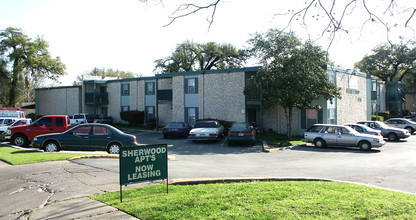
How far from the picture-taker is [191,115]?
29.4 m

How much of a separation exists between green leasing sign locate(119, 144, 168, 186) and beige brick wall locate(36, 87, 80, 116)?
122ft

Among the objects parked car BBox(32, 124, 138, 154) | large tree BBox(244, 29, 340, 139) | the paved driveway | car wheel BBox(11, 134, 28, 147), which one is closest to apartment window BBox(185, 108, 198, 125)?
large tree BBox(244, 29, 340, 139)

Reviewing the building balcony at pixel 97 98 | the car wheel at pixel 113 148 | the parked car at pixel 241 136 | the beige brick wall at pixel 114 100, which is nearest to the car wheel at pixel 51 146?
the car wheel at pixel 113 148

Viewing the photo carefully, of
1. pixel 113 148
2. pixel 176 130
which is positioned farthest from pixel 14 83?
pixel 113 148

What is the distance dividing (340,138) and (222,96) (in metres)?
11.6

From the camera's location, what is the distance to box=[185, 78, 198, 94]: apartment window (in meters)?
29.0

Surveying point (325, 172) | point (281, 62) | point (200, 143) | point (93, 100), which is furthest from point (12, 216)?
point (93, 100)

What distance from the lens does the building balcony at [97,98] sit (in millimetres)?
38094

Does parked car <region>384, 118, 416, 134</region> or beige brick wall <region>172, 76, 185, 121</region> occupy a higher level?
beige brick wall <region>172, 76, 185, 121</region>

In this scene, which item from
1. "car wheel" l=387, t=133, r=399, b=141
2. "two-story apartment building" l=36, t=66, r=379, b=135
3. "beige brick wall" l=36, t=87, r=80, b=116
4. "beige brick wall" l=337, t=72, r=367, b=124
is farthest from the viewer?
"beige brick wall" l=36, t=87, r=80, b=116

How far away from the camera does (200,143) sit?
21.5 meters

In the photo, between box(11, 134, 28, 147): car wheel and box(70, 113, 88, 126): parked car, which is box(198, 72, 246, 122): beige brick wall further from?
box(11, 134, 28, 147): car wheel

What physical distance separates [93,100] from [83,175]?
30.9m

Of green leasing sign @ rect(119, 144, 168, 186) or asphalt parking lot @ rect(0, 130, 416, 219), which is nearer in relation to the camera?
asphalt parking lot @ rect(0, 130, 416, 219)
